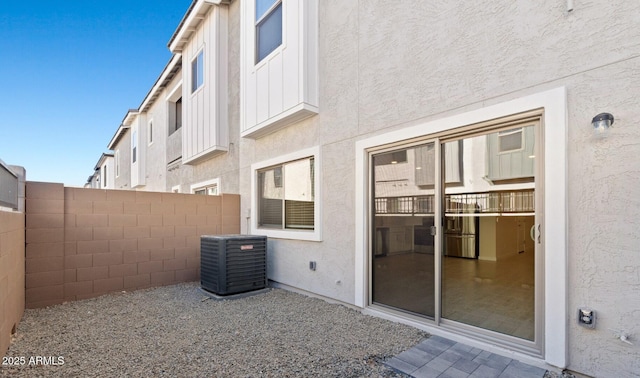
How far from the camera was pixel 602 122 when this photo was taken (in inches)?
97.6

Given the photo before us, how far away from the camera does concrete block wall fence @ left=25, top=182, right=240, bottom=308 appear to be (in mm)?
4988

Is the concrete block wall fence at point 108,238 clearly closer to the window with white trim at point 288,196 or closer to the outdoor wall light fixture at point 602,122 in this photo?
the window with white trim at point 288,196

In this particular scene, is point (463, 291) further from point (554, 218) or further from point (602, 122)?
point (602, 122)

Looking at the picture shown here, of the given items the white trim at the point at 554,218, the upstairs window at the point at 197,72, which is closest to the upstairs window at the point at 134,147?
the upstairs window at the point at 197,72

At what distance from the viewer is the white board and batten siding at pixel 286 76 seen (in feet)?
16.8

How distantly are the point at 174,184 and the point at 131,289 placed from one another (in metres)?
6.34

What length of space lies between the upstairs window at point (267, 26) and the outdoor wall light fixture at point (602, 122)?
4.91m

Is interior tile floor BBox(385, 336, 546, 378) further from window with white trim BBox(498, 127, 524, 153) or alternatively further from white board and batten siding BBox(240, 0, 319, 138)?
white board and batten siding BBox(240, 0, 319, 138)

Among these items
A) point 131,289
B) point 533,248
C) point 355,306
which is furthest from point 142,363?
point 533,248

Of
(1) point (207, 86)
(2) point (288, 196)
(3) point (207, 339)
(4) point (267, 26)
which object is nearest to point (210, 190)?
(1) point (207, 86)

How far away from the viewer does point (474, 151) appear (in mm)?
3479

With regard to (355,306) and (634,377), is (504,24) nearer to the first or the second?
(634,377)

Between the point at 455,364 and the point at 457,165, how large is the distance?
2.08 metres

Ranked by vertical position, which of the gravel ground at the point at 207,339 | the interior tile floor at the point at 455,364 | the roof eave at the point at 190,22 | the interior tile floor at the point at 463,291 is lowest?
the gravel ground at the point at 207,339
